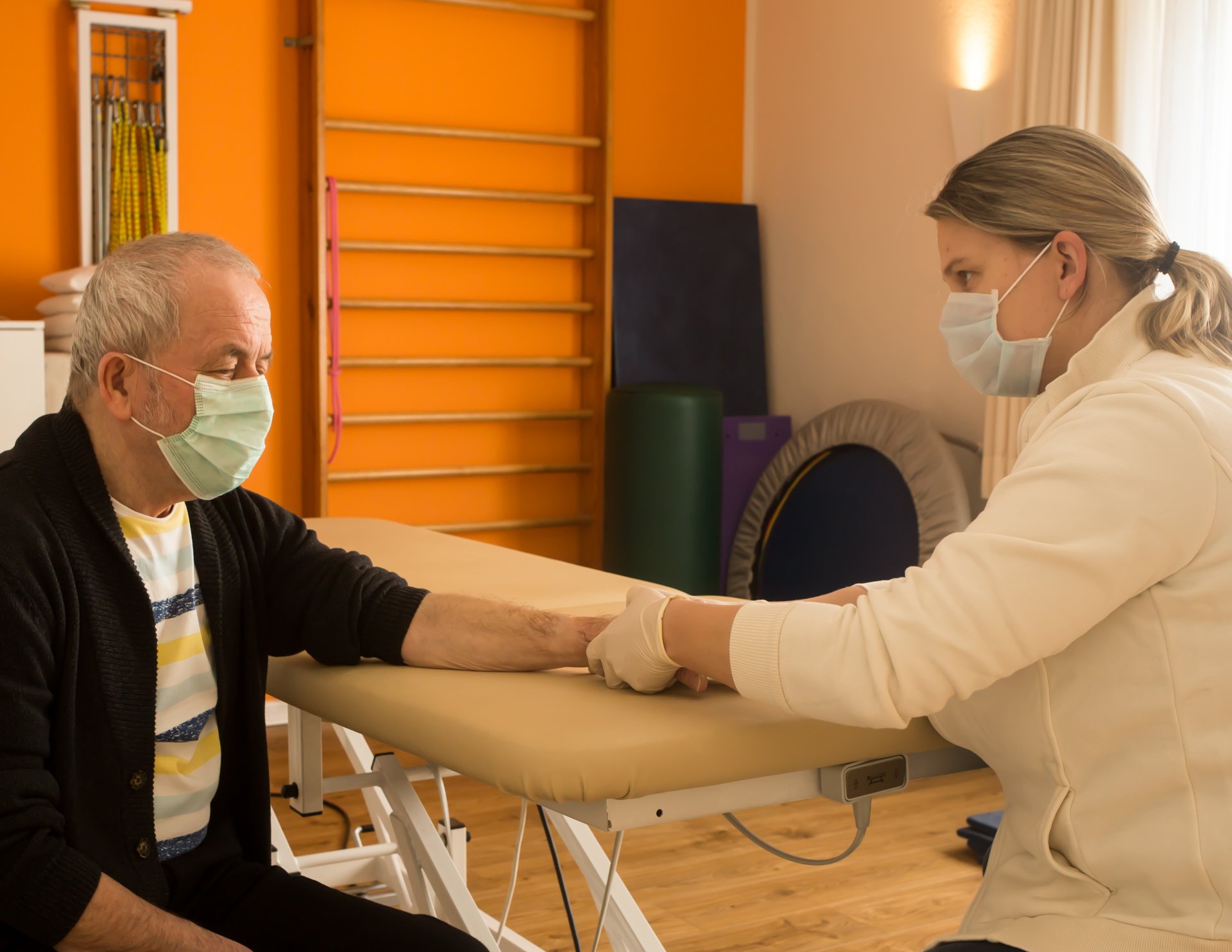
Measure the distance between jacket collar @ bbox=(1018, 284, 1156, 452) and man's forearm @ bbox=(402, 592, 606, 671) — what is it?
0.56 metres

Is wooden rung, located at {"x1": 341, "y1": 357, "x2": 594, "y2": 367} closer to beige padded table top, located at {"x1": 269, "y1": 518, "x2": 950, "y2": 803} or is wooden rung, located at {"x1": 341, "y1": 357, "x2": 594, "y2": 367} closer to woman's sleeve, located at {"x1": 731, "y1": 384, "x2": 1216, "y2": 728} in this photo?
beige padded table top, located at {"x1": 269, "y1": 518, "x2": 950, "y2": 803}

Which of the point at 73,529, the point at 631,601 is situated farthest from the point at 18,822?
the point at 631,601

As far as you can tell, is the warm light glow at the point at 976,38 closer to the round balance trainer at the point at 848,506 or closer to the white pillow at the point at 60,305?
the round balance trainer at the point at 848,506

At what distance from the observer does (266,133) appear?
4.01 metres

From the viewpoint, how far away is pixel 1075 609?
41.7 inches

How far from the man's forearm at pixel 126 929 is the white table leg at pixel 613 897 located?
57cm

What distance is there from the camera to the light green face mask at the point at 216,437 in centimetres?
138

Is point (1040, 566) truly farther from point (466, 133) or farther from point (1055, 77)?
point (466, 133)

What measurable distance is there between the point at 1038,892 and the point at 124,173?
325 cm

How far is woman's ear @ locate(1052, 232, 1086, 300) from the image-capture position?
1240 mm

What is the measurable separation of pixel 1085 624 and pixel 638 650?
1.43 ft

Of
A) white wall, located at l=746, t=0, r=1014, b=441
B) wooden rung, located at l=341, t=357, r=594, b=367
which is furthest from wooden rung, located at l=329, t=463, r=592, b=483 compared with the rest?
white wall, located at l=746, t=0, r=1014, b=441

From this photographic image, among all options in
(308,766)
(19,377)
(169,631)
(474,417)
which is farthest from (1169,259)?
(474,417)

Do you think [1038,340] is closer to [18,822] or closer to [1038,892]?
[1038,892]
